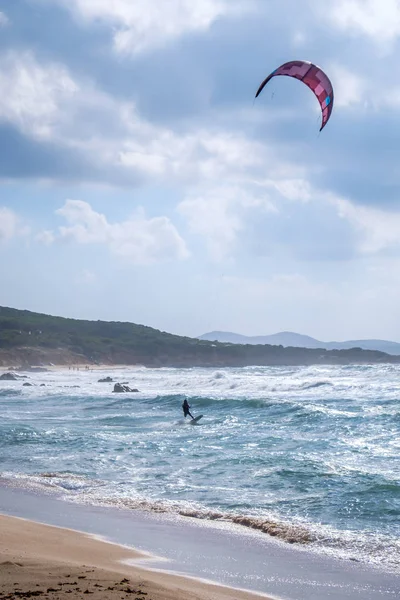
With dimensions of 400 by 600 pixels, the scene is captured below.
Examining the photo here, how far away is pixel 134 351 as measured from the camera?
86312 mm

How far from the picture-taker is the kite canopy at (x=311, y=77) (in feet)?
42.1

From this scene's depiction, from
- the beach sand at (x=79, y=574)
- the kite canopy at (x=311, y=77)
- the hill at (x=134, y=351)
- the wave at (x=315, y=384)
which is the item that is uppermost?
the kite canopy at (x=311, y=77)

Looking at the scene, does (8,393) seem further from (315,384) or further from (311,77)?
(311,77)

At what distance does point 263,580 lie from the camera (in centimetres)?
716

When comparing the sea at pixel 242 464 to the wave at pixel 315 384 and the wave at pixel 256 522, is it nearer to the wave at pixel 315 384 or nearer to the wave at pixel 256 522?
the wave at pixel 256 522

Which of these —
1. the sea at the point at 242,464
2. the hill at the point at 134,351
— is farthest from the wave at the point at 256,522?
the hill at the point at 134,351

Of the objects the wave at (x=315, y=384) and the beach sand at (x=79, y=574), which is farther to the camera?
the wave at (x=315, y=384)

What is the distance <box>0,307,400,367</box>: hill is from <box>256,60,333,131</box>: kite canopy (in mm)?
62345

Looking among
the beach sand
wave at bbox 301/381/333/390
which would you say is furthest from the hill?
the beach sand

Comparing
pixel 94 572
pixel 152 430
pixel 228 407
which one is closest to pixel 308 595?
pixel 94 572

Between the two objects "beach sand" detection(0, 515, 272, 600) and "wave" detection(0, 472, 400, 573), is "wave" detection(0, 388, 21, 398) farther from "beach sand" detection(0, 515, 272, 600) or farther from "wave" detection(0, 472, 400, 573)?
"beach sand" detection(0, 515, 272, 600)

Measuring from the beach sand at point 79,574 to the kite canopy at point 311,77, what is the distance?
26.8ft

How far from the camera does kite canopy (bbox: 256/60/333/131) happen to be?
12836 mm

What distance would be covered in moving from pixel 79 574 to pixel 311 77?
946cm
